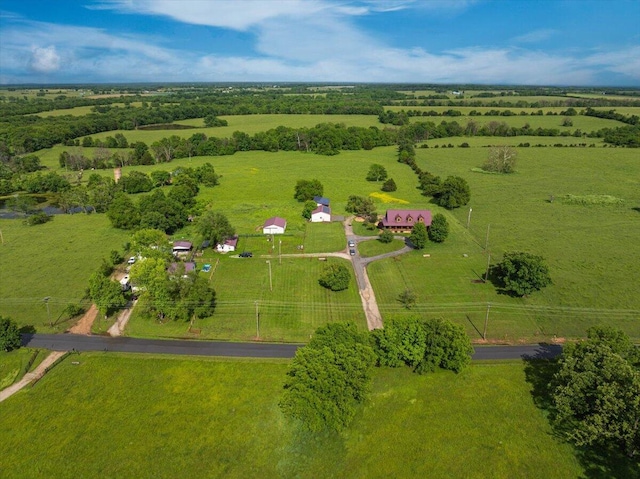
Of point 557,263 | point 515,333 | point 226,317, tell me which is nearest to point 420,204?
point 557,263

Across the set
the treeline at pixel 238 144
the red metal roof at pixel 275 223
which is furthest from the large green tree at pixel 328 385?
the treeline at pixel 238 144

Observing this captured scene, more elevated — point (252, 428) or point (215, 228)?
point (215, 228)

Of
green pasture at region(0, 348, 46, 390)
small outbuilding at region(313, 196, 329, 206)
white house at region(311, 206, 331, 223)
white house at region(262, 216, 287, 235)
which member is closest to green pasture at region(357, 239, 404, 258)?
white house at region(311, 206, 331, 223)

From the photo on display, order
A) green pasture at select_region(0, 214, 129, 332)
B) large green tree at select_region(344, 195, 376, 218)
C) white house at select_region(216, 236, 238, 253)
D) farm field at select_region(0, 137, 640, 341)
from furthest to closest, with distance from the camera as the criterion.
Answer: large green tree at select_region(344, 195, 376, 218) < white house at select_region(216, 236, 238, 253) < green pasture at select_region(0, 214, 129, 332) < farm field at select_region(0, 137, 640, 341)

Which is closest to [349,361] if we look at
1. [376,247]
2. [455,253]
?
[376,247]

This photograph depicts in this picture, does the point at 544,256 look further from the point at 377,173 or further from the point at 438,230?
the point at 377,173

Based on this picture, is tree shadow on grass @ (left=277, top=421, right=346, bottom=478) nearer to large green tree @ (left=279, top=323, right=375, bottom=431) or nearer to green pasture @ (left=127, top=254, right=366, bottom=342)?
large green tree @ (left=279, top=323, right=375, bottom=431)
